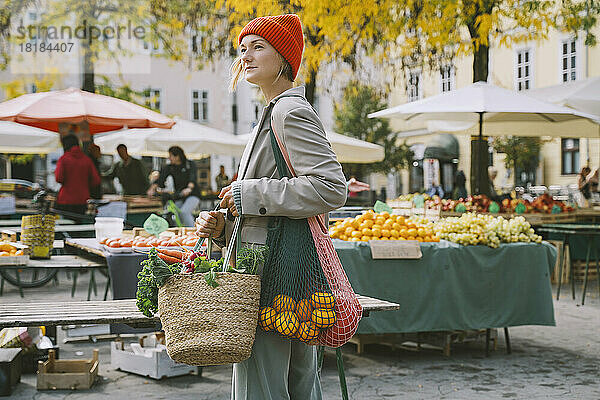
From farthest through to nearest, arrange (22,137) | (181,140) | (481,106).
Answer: (181,140), (22,137), (481,106)

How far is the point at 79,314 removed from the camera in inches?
155

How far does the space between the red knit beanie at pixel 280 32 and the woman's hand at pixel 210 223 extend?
0.66 m

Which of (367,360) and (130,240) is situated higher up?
(130,240)

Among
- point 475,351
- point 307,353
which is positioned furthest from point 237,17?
point 307,353

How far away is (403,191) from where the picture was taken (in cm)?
3894

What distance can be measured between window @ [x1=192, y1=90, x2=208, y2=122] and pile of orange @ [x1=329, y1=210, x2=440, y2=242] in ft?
104

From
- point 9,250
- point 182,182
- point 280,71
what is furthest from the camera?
point 182,182

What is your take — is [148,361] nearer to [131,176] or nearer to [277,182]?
[277,182]

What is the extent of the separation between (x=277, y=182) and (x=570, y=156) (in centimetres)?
2927

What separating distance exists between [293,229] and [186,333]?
21.5 inches

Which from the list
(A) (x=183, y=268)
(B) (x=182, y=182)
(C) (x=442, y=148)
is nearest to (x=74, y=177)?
(B) (x=182, y=182)

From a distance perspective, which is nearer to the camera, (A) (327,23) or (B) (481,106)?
(B) (481,106)

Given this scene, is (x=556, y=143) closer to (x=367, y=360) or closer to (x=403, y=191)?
(x=403, y=191)

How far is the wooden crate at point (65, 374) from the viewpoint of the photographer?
18.2ft
